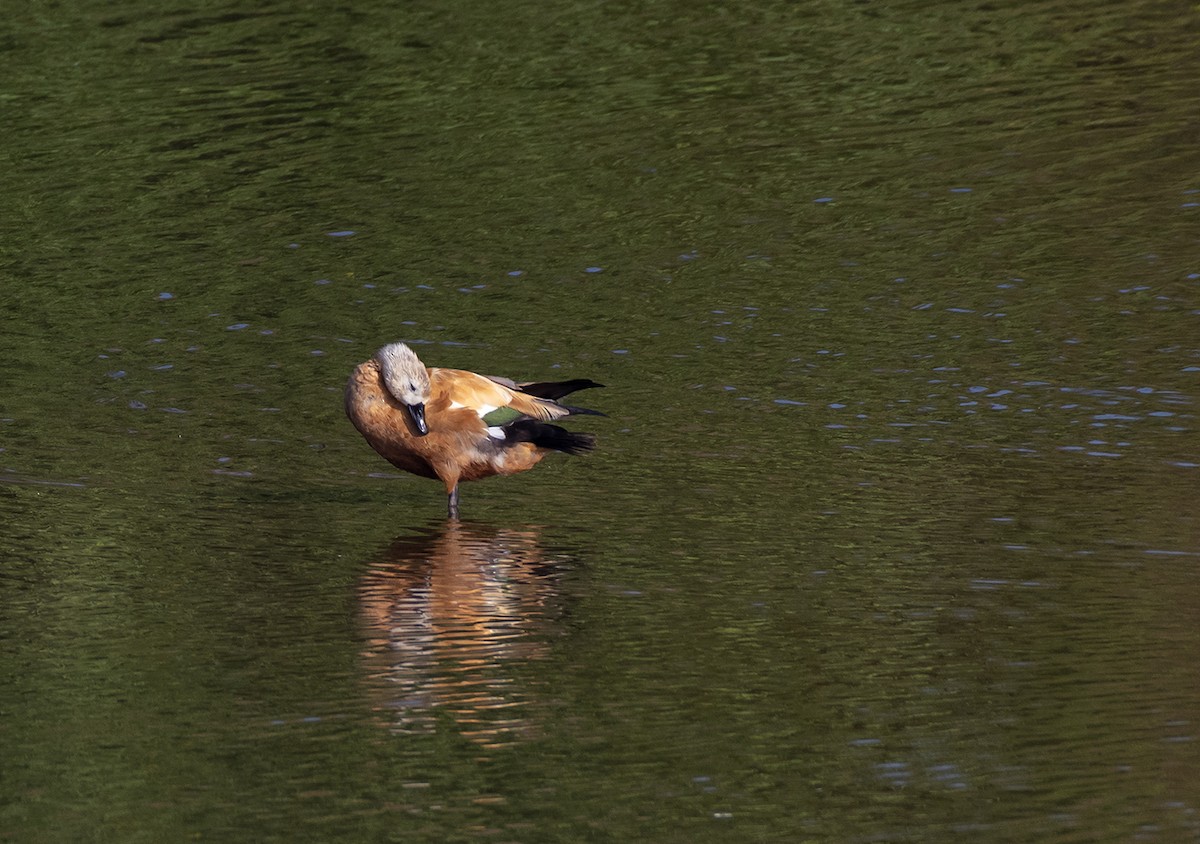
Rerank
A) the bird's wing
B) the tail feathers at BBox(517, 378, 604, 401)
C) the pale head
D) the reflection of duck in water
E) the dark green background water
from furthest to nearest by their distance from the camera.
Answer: the tail feathers at BBox(517, 378, 604, 401), the bird's wing, the pale head, the reflection of duck in water, the dark green background water

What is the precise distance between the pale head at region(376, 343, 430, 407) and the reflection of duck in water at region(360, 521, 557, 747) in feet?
1.84

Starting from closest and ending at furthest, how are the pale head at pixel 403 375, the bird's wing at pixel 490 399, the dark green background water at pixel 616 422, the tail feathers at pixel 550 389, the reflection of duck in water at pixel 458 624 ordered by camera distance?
1. the dark green background water at pixel 616 422
2. the reflection of duck in water at pixel 458 624
3. the pale head at pixel 403 375
4. the bird's wing at pixel 490 399
5. the tail feathers at pixel 550 389

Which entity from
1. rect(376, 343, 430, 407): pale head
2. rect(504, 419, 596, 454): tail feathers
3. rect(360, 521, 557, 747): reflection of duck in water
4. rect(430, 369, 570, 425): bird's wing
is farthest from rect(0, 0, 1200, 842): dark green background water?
rect(376, 343, 430, 407): pale head

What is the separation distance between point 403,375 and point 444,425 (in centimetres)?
28

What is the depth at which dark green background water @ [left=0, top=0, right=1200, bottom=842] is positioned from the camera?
600 centimetres

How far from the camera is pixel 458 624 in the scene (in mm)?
7281

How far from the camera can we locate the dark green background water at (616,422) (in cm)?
600

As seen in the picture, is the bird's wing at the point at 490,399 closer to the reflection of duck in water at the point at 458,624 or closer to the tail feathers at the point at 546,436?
the tail feathers at the point at 546,436

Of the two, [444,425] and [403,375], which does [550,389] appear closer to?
[444,425]

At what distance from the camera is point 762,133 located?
47.4ft

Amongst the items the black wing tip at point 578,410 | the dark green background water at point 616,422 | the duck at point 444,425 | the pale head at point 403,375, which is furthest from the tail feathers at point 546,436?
the pale head at point 403,375

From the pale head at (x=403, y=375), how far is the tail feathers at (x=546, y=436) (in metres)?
0.40

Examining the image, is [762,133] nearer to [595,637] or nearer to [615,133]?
[615,133]

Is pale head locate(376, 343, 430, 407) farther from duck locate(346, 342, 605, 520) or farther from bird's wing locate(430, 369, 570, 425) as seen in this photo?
bird's wing locate(430, 369, 570, 425)
